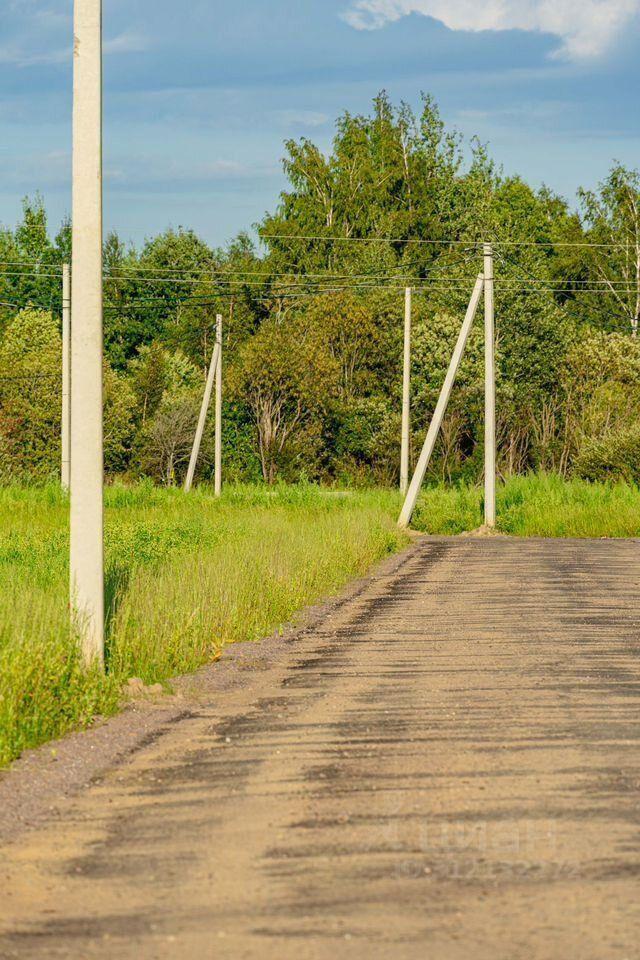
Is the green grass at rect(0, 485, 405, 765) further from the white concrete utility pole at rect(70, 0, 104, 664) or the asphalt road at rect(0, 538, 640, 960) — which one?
the asphalt road at rect(0, 538, 640, 960)

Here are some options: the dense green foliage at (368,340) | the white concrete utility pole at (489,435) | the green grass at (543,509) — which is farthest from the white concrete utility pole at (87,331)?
the dense green foliage at (368,340)

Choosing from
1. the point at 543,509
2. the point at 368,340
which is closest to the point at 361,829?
the point at 543,509

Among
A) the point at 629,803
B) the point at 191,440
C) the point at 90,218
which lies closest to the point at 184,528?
the point at 90,218

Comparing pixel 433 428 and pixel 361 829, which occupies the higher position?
pixel 433 428

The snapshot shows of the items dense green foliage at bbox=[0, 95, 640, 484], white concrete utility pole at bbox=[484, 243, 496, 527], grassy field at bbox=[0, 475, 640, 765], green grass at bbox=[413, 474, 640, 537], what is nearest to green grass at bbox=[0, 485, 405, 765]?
grassy field at bbox=[0, 475, 640, 765]

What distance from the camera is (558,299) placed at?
7206cm

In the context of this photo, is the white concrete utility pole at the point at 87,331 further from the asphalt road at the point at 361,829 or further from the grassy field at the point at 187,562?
the asphalt road at the point at 361,829

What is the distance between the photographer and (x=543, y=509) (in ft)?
117

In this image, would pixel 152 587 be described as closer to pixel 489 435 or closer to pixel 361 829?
pixel 361 829

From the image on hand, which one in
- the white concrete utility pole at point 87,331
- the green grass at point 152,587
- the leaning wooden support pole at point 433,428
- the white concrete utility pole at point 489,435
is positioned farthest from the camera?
the white concrete utility pole at point 489,435

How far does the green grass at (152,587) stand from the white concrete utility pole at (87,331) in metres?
0.40

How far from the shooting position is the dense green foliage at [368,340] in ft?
180

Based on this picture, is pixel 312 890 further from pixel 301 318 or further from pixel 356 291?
pixel 356 291

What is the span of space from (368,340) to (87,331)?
47.4 m
